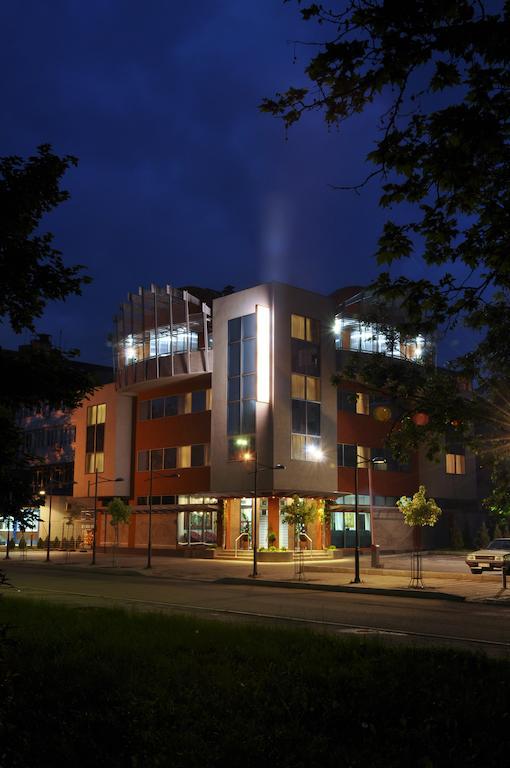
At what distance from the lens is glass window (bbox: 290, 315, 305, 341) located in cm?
5483

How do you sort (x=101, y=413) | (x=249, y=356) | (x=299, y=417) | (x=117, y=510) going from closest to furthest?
(x=299, y=417) → (x=249, y=356) → (x=117, y=510) → (x=101, y=413)

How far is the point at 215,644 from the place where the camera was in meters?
10.6

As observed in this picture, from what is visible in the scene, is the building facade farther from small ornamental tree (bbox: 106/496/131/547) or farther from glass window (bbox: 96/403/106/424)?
small ornamental tree (bbox: 106/496/131/547)

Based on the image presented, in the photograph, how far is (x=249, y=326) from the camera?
54.4 metres

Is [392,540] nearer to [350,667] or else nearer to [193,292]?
[193,292]

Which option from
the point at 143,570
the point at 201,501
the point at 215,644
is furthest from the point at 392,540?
the point at 215,644

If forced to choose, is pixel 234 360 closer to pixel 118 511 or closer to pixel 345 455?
pixel 345 455

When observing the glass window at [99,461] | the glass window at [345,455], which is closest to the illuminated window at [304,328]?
the glass window at [345,455]

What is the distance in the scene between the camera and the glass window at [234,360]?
179 ft

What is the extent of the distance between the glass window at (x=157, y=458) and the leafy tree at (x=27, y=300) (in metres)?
55.4

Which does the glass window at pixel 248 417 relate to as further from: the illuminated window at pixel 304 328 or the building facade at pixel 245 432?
the illuminated window at pixel 304 328

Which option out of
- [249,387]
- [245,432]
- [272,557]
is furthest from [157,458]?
[272,557]

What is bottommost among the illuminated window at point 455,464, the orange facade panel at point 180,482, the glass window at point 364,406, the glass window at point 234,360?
the orange facade panel at point 180,482

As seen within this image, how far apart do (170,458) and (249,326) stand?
46.0 feet
